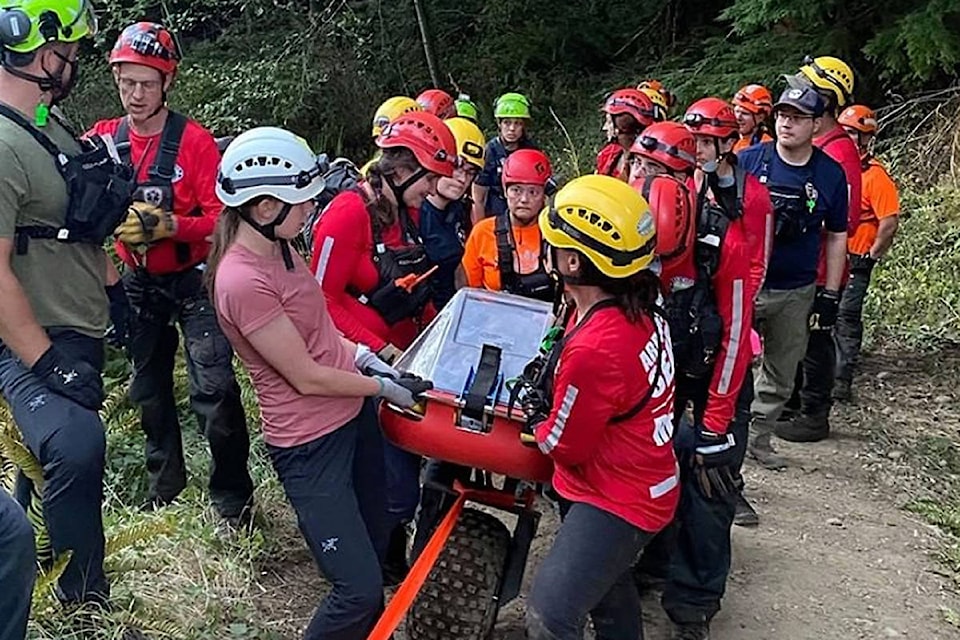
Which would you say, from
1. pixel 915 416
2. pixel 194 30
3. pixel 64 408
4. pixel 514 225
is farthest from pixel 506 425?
pixel 194 30

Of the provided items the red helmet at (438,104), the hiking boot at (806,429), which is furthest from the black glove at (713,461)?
the red helmet at (438,104)

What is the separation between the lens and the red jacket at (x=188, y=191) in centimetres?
497

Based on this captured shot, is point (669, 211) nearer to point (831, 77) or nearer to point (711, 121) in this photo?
point (711, 121)

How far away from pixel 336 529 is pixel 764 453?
12.9 ft

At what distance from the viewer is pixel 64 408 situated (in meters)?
3.65

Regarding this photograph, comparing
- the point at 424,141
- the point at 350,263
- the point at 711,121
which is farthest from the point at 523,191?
the point at 350,263

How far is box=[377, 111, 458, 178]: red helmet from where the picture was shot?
14.8 feet

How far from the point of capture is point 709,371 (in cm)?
437

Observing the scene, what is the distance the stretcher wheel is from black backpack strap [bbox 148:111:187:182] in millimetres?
2178

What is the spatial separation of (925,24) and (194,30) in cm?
1103

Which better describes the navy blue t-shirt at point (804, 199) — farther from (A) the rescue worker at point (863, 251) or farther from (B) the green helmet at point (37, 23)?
(B) the green helmet at point (37, 23)

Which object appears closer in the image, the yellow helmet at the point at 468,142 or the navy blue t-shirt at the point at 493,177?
the yellow helmet at the point at 468,142

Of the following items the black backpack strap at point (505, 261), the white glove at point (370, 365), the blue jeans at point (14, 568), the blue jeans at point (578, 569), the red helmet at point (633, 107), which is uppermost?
the red helmet at point (633, 107)

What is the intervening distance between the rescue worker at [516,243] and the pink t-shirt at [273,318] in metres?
1.66
